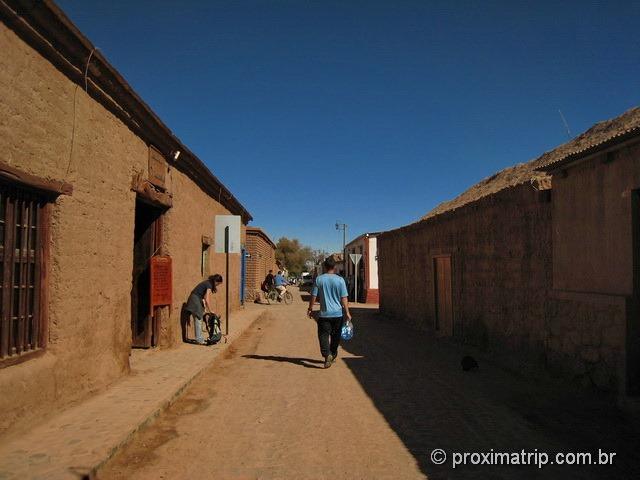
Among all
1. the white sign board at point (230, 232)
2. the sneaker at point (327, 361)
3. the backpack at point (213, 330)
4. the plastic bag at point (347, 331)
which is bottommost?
the sneaker at point (327, 361)

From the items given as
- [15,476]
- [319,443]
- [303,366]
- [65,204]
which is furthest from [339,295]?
[15,476]

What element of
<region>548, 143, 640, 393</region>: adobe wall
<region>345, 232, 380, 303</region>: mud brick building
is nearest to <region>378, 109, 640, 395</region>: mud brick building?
<region>548, 143, 640, 393</region>: adobe wall

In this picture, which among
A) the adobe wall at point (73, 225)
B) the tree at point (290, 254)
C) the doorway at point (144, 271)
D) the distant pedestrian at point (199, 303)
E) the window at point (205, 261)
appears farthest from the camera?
the tree at point (290, 254)

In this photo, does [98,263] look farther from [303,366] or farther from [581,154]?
[581,154]

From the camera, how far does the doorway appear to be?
9125 millimetres

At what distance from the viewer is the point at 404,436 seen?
4.82 meters

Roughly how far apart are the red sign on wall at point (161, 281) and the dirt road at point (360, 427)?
Answer: 1.55 meters

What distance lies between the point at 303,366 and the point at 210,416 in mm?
3041

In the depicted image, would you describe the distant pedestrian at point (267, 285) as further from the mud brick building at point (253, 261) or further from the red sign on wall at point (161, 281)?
the red sign on wall at point (161, 281)

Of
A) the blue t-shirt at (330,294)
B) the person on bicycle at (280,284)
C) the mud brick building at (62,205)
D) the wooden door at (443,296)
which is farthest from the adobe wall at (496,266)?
the person on bicycle at (280,284)

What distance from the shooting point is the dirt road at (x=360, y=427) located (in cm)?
405

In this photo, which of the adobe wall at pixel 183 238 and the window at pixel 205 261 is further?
the window at pixel 205 261

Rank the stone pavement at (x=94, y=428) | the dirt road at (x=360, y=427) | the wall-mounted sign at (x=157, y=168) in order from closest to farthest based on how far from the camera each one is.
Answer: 1. the stone pavement at (x=94, y=428)
2. the dirt road at (x=360, y=427)
3. the wall-mounted sign at (x=157, y=168)

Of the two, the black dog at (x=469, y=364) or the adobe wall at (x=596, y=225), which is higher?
the adobe wall at (x=596, y=225)
